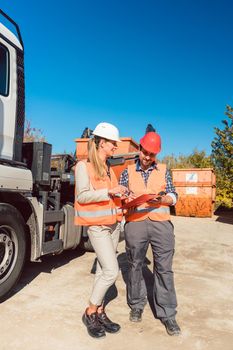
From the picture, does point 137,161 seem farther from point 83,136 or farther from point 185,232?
point 185,232

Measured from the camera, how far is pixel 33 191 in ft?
15.2

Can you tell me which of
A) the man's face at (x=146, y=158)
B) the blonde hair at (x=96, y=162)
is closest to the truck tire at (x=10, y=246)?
the blonde hair at (x=96, y=162)

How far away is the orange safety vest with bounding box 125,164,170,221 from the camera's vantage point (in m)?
3.45

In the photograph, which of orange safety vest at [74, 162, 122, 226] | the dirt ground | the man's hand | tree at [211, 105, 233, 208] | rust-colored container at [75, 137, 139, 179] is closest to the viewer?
the dirt ground

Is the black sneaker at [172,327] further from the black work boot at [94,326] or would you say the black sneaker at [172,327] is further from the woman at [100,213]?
the black work boot at [94,326]

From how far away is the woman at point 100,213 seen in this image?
312 centimetres

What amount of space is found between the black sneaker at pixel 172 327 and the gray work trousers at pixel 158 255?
0.04m

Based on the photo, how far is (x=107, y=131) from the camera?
3256 mm

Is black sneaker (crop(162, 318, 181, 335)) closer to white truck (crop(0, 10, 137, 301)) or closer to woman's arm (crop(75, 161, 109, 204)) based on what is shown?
woman's arm (crop(75, 161, 109, 204))

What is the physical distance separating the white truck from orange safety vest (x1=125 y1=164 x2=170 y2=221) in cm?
132

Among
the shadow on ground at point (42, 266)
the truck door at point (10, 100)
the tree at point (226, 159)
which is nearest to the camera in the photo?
the truck door at point (10, 100)

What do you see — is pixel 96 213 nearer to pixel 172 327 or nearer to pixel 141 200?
pixel 141 200

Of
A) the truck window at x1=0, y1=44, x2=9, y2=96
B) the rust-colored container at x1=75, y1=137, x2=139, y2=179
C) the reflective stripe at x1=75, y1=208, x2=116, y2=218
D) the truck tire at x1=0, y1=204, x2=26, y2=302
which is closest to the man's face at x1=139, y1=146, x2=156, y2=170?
the reflective stripe at x1=75, y1=208, x2=116, y2=218

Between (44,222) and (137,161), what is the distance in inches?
60.9
